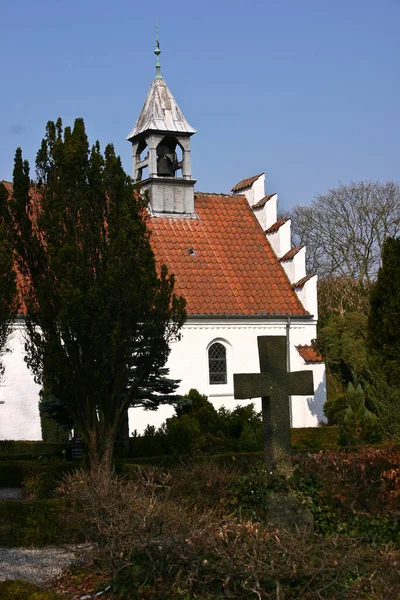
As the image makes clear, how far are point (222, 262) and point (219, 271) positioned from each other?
0.45 m

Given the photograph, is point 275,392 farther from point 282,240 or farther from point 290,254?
point 282,240

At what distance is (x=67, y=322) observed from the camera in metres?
12.6

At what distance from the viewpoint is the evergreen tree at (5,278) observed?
506 inches

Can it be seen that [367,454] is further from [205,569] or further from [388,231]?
[388,231]

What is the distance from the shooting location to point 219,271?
88.7 ft

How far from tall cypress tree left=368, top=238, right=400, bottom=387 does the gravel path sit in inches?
306

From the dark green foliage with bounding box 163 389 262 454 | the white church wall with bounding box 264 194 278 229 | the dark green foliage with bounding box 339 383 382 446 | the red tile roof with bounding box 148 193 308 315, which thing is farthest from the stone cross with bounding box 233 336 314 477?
the white church wall with bounding box 264 194 278 229

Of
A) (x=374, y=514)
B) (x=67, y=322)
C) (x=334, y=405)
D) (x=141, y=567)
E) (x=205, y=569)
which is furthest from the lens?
(x=334, y=405)

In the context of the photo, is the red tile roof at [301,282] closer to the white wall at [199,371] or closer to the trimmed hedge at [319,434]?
the white wall at [199,371]

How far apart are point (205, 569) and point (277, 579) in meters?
0.73

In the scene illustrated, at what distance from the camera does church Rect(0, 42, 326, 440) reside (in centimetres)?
2573

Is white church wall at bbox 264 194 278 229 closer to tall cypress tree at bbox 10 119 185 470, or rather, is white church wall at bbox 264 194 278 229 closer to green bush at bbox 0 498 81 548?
tall cypress tree at bbox 10 119 185 470

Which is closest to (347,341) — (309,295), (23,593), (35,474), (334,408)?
(309,295)

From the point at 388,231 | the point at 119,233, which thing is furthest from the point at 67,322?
the point at 388,231
